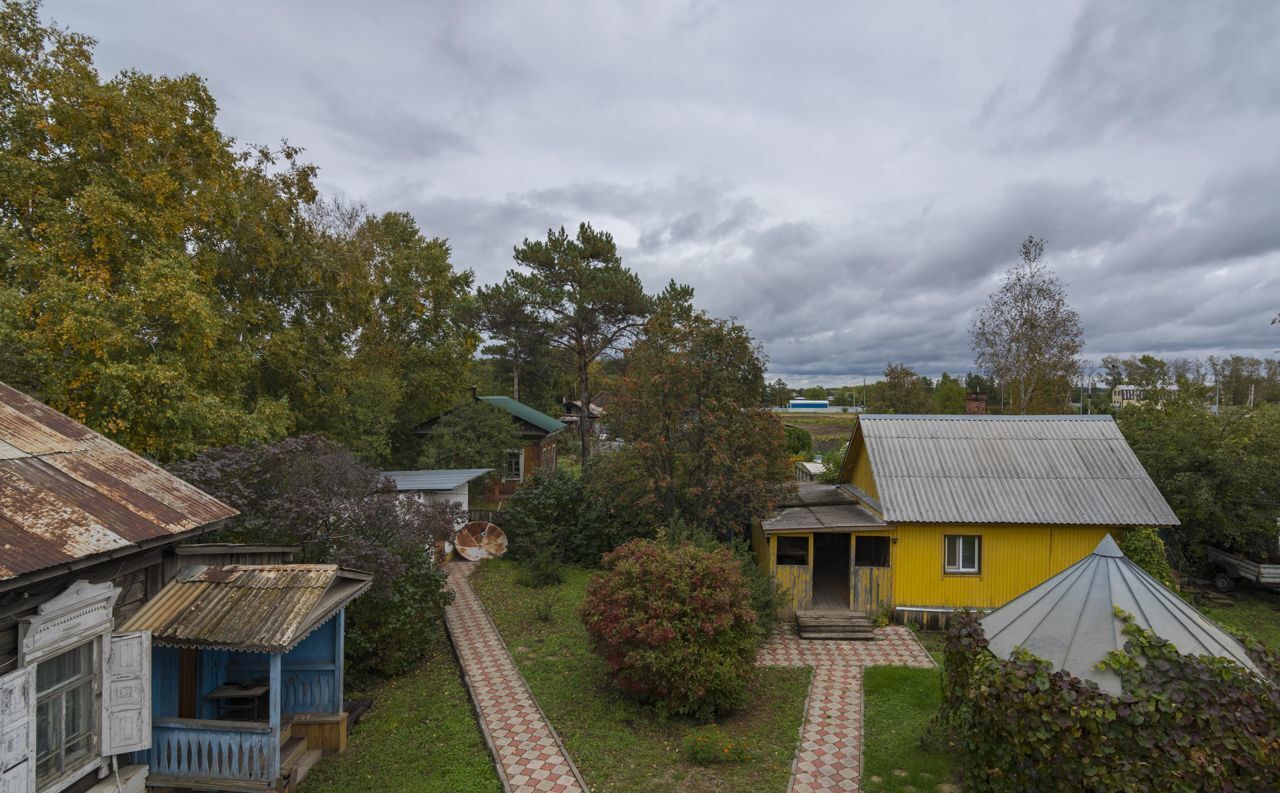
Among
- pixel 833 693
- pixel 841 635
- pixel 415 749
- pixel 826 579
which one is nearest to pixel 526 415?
pixel 826 579

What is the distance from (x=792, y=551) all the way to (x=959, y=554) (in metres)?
4.47

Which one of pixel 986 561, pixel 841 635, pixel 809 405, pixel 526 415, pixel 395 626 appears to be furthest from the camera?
pixel 809 405

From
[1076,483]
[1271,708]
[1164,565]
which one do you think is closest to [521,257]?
[1076,483]

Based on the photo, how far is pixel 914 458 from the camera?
17375 mm

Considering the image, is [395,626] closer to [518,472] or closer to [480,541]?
[480,541]

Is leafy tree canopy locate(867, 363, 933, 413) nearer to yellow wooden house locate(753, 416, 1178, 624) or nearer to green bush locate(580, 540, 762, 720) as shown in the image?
yellow wooden house locate(753, 416, 1178, 624)

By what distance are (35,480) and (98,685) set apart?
2297 mm

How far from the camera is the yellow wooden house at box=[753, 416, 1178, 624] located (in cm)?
1576

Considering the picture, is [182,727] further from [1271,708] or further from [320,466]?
[1271,708]

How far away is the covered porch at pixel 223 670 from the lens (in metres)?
7.58

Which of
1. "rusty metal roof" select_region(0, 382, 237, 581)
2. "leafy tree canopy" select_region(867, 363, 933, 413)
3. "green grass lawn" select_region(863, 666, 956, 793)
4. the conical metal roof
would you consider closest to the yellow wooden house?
"green grass lawn" select_region(863, 666, 956, 793)

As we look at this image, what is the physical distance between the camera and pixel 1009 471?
1697 cm

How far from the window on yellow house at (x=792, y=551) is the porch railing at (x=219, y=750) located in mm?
13348

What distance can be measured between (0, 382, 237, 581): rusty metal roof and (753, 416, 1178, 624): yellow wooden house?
40.4 ft
